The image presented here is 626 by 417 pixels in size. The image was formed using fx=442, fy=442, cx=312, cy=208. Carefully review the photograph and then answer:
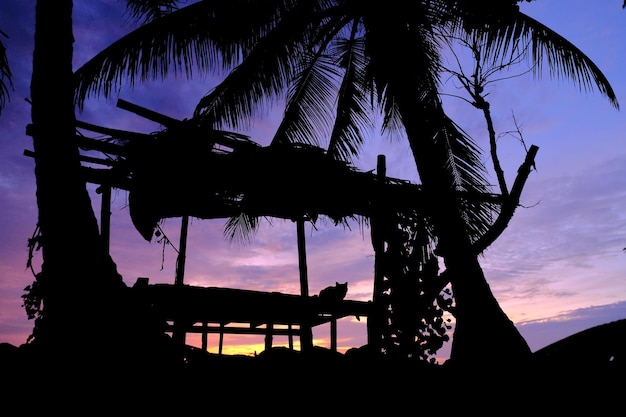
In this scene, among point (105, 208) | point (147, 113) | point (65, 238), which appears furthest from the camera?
point (105, 208)

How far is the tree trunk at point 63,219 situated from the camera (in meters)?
3.07

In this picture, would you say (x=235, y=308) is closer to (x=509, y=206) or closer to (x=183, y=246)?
(x=183, y=246)

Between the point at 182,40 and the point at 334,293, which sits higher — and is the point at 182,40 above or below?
above

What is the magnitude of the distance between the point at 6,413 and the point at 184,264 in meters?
3.78

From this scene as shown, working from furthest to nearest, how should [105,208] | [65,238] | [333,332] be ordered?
[333,332]
[105,208]
[65,238]

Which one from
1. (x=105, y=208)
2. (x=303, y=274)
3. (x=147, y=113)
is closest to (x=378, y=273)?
(x=303, y=274)

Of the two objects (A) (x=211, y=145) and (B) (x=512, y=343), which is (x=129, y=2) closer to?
(A) (x=211, y=145)

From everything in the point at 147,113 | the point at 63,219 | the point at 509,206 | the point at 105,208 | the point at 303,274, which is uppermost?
the point at 147,113

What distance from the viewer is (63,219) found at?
3.33 meters

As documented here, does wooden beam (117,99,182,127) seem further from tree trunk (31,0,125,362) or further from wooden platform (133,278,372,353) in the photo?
wooden platform (133,278,372,353)

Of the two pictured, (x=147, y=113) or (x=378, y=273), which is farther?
(x=378, y=273)

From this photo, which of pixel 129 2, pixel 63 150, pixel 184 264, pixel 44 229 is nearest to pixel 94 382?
pixel 44 229

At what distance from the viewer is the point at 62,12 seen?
12.4ft

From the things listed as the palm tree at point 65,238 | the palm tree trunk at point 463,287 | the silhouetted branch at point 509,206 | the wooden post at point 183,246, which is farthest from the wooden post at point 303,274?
the palm tree at point 65,238
